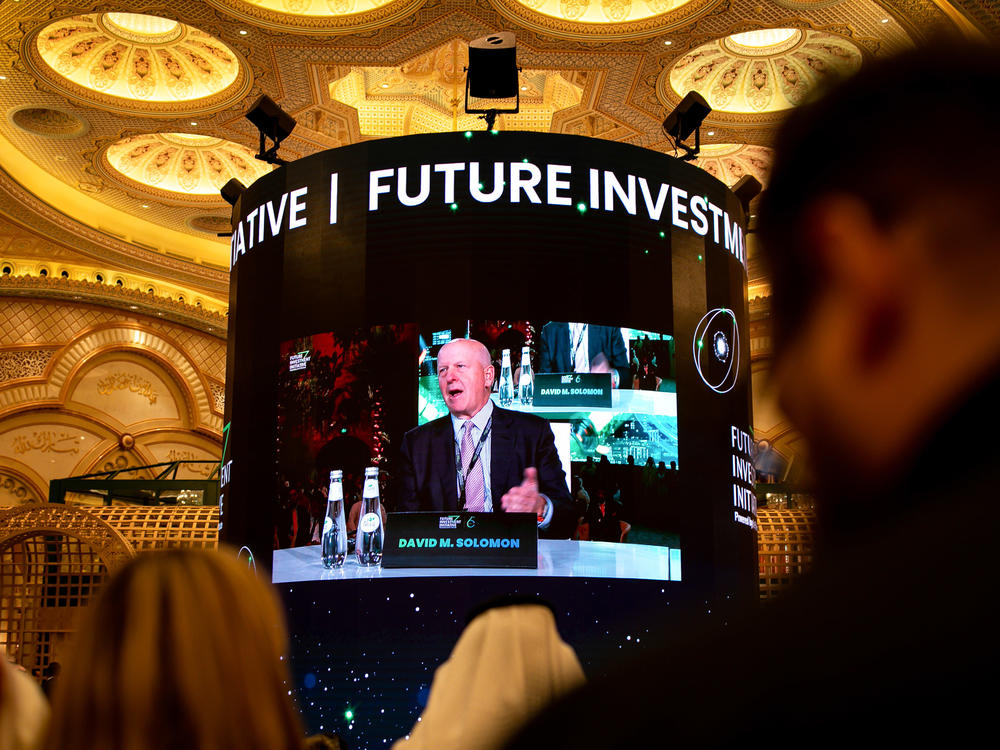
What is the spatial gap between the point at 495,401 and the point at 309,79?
9.31 m

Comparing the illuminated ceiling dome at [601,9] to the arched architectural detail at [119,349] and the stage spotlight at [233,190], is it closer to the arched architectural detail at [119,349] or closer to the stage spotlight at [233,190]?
the stage spotlight at [233,190]

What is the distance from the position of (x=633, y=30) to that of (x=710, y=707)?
12.9 m

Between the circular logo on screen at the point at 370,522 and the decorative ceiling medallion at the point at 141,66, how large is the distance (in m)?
9.46

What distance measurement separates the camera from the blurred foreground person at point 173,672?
4.34 ft

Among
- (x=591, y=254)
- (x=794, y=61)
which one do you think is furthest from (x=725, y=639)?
(x=794, y=61)

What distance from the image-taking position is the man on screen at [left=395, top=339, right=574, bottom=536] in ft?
18.9

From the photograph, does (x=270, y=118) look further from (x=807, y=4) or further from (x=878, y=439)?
(x=878, y=439)

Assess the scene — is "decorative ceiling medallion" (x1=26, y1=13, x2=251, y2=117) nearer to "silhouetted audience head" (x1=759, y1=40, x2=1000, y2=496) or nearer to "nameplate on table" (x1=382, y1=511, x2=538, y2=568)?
"nameplate on table" (x1=382, y1=511, x2=538, y2=568)

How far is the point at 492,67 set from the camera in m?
8.00

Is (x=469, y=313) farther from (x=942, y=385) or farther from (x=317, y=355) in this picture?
(x=942, y=385)

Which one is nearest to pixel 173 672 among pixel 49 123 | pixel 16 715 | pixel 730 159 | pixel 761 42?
pixel 16 715

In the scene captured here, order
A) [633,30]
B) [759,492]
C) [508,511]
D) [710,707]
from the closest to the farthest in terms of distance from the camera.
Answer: [710,707], [508,511], [633,30], [759,492]

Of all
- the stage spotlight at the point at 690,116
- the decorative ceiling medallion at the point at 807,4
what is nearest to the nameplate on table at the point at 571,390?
the stage spotlight at the point at 690,116

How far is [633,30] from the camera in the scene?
1232 centimetres
